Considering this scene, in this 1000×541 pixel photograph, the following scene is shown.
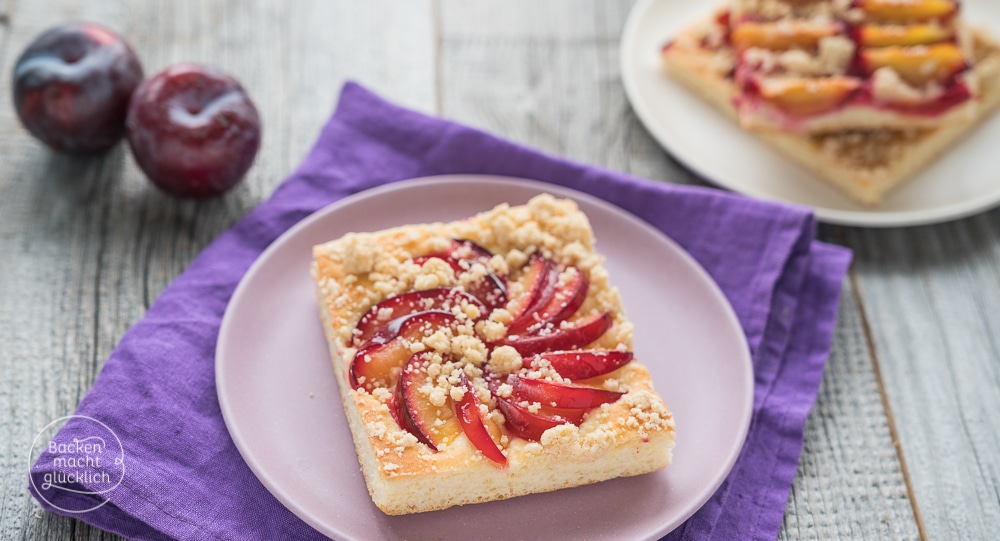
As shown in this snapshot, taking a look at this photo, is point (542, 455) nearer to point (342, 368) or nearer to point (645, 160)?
point (342, 368)

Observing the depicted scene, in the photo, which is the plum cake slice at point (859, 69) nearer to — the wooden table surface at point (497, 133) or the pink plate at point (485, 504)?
the wooden table surface at point (497, 133)

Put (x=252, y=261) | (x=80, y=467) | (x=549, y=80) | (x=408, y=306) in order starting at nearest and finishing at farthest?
(x=80, y=467) → (x=408, y=306) → (x=252, y=261) → (x=549, y=80)

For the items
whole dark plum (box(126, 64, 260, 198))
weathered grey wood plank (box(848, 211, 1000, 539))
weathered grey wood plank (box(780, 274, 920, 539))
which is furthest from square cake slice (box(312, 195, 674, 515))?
weathered grey wood plank (box(848, 211, 1000, 539))

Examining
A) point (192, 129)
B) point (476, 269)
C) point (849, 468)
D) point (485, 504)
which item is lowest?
point (849, 468)

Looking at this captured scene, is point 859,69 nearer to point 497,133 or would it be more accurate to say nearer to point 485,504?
point 497,133

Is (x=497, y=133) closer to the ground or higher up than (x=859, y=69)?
closer to the ground

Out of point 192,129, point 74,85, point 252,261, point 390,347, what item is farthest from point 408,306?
point 74,85
